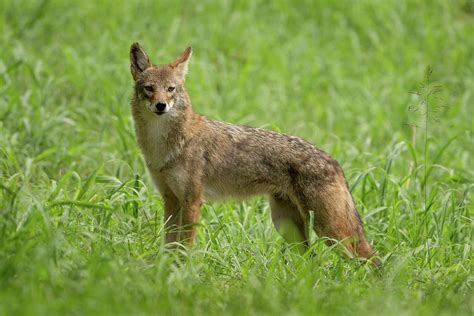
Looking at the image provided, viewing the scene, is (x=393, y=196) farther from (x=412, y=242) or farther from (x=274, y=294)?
(x=274, y=294)

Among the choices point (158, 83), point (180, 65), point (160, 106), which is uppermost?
point (180, 65)

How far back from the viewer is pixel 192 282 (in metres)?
5.52

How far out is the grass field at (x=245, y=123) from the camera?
207 inches

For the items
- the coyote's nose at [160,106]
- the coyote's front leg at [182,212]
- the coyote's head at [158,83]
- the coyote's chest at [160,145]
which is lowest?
the coyote's front leg at [182,212]

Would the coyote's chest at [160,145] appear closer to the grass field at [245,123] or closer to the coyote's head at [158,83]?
the coyote's head at [158,83]

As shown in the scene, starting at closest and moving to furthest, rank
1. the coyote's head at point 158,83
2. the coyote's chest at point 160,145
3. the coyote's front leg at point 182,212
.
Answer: the coyote's front leg at point 182,212 → the coyote's head at point 158,83 → the coyote's chest at point 160,145

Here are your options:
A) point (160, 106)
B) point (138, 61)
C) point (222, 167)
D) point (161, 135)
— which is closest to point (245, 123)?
point (222, 167)

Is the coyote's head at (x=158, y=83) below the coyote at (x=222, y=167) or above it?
above

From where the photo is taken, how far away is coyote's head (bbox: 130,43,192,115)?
22.2 feet

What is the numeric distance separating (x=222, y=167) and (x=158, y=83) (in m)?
0.92

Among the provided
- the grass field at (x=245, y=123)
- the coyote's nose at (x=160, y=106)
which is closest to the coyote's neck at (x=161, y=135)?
the coyote's nose at (x=160, y=106)

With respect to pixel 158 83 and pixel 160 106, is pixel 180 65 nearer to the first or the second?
pixel 158 83

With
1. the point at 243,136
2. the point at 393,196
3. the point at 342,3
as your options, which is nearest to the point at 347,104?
the point at 342,3

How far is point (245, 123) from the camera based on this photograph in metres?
10.7
